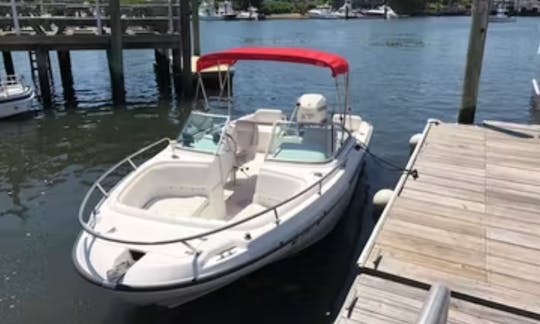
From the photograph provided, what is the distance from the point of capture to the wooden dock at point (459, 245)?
14.6 ft

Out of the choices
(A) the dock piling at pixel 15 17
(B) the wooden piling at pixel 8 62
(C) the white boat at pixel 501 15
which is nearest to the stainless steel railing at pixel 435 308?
(A) the dock piling at pixel 15 17

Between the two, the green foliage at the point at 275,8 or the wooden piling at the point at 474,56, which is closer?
the wooden piling at the point at 474,56

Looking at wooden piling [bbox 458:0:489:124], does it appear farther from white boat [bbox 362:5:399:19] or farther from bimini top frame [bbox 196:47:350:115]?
white boat [bbox 362:5:399:19]

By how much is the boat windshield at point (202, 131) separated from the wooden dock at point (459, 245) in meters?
3.01

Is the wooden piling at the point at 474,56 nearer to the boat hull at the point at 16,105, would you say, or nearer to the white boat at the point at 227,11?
the boat hull at the point at 16,105

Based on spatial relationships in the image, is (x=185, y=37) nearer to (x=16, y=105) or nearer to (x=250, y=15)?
(x=16, y=105)

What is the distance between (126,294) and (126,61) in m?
27.3

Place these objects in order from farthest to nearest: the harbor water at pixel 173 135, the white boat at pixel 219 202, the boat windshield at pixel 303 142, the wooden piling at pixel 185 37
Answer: the wooden piling at pixel 185 37
the boat windshield at pixel 303 142
the harbor water at pixel 173 135
the white boat at pixel 219 202

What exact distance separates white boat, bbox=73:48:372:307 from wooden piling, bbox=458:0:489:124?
287 centimetres

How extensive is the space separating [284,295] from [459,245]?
2.37m

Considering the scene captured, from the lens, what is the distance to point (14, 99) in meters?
15.1

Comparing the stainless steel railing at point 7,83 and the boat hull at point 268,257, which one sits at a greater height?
the stainless steel railing at point 7,83

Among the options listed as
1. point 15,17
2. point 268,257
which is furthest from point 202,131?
point 15,17

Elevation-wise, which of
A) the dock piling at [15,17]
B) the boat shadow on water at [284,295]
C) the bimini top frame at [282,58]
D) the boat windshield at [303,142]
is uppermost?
the dock piling at [15,17]
